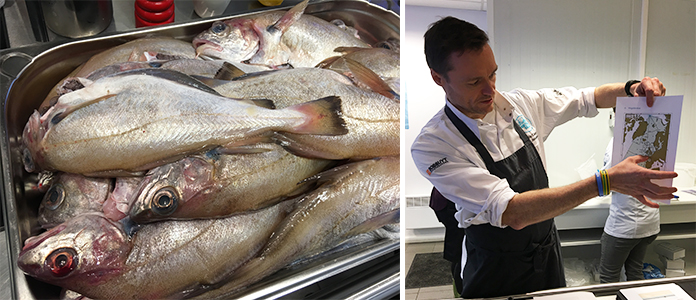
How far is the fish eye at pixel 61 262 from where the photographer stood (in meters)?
0.65

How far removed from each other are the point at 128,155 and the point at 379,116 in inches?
20.2

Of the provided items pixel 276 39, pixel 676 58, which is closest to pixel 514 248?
pixel 676 58

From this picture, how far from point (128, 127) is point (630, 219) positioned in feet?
4.43

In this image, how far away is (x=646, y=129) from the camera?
1.11 m

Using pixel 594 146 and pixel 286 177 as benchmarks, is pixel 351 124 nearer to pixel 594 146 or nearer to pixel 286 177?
pixel 286 177

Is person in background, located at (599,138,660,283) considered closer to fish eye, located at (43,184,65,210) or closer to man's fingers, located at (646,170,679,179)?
man's fingers, located at (646,170,679,179)

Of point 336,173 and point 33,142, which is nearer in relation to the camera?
point 33,142

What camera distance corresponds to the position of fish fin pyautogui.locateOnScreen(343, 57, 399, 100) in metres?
0.95

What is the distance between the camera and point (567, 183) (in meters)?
1.10

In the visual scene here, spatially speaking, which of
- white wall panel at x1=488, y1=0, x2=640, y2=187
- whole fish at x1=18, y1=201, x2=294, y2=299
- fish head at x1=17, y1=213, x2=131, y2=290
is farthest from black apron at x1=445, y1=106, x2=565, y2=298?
fish head at x1=17, y1=213, x2=131, y2=290

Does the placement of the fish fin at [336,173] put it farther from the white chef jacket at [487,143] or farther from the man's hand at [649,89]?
the man's hand at [649,89]

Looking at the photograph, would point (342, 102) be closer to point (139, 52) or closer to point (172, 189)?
point (172, 189)


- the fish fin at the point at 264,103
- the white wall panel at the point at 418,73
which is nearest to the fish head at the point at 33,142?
the fish fin at the point at 264,103

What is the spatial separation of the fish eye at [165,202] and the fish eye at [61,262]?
148 mm
